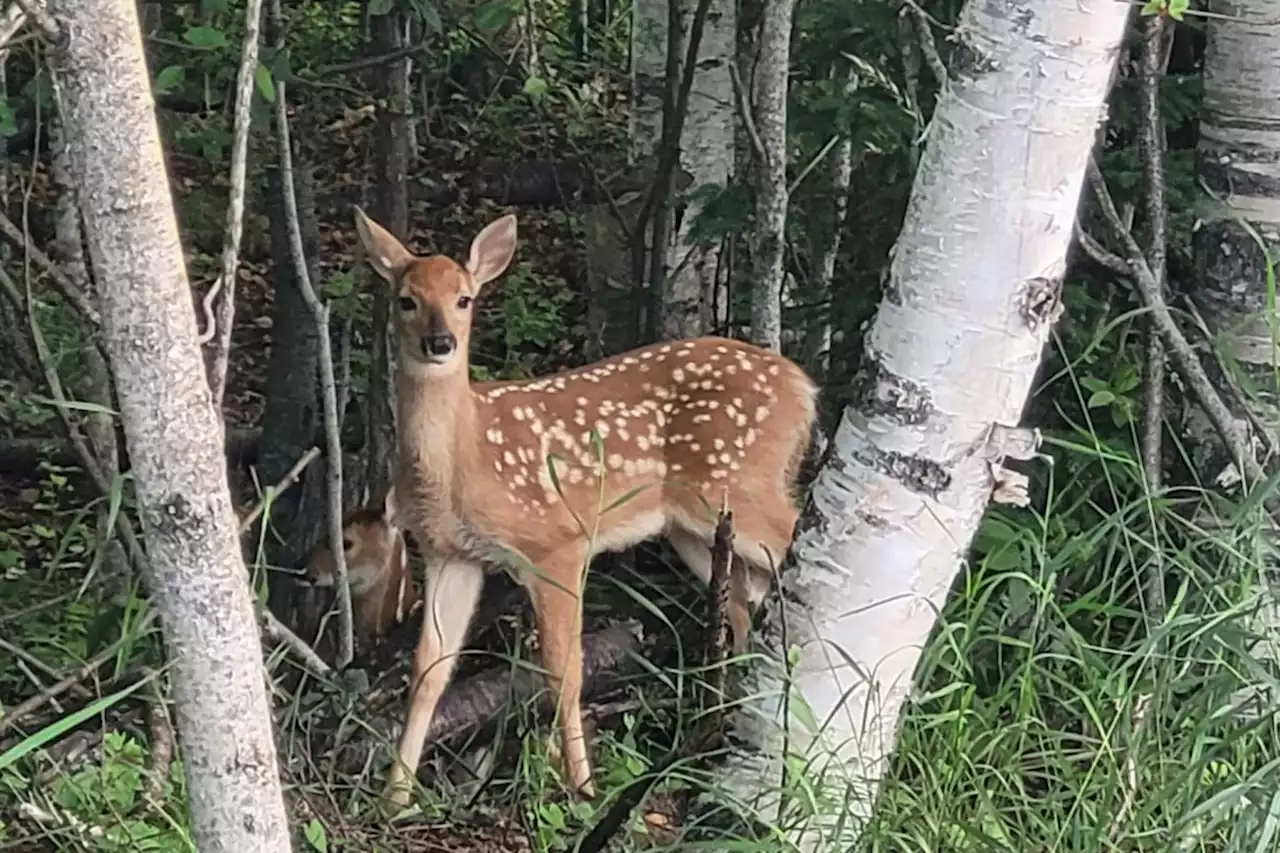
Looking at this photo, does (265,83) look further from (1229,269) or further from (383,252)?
(1229,269)

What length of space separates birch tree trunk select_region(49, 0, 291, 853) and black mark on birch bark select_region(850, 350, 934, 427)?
41.3 inches

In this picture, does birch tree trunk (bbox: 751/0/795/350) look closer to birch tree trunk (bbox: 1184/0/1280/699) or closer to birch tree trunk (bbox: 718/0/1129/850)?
birch tree trunk (bbox: 1184/0/1280/699)

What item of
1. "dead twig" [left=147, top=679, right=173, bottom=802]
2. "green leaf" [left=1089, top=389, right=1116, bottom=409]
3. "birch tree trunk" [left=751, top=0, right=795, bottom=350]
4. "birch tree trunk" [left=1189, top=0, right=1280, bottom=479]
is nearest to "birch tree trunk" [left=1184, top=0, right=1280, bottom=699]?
"birch tree trunk" [left=1189, top=0, right=1280, bottom=479]

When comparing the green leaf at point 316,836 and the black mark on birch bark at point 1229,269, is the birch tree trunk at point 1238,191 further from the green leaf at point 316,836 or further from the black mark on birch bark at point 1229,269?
the green leaf at point 316,836

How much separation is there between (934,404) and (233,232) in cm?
109

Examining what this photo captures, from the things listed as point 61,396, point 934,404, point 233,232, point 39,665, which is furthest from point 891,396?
point 39,665

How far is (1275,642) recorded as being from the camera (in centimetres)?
293

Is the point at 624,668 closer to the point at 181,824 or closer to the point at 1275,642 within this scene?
the point at 181,824

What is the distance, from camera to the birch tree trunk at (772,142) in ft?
15.2

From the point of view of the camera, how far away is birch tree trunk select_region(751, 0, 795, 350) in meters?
4.63

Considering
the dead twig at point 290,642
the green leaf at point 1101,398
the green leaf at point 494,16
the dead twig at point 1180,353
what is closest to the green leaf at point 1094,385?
the green leaf at point 1101,398

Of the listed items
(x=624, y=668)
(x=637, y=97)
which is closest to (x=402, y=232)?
(x=637, y=97)

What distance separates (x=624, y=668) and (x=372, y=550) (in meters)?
0.76

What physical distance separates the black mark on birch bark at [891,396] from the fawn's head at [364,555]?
2131 millimetres
